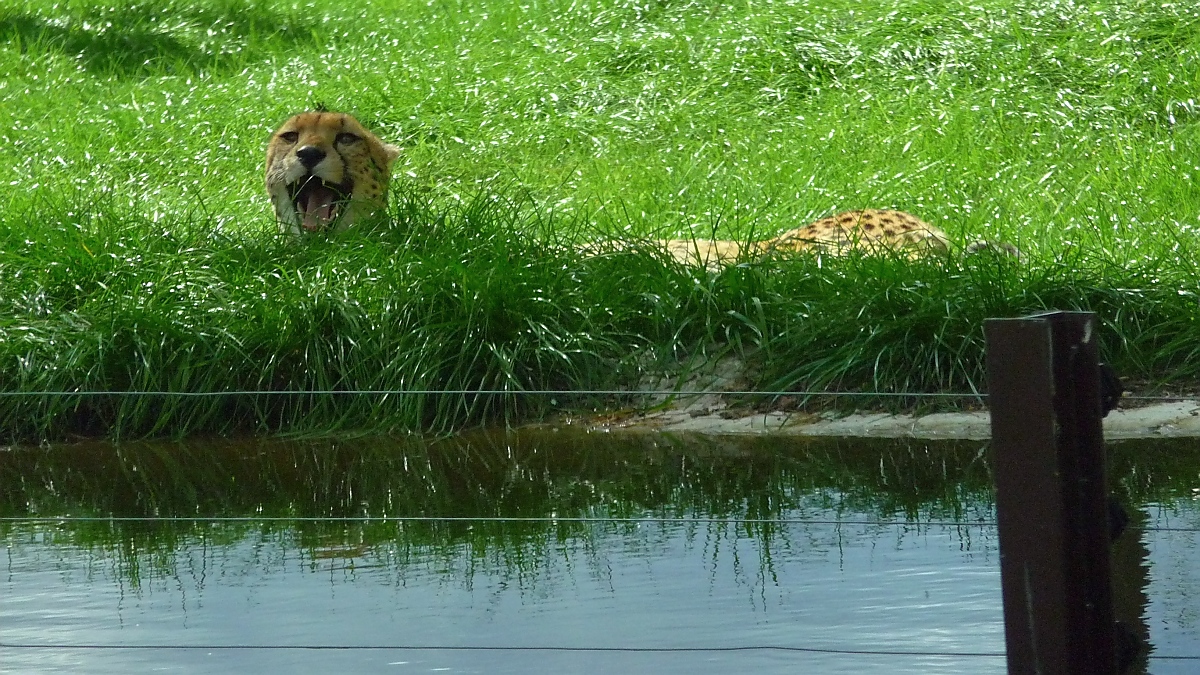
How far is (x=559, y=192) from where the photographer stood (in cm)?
1036

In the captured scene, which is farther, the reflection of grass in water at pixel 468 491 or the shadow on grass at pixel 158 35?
the shadow on grass at pixel 158 35

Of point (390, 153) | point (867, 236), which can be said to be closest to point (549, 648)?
point (867, 236)

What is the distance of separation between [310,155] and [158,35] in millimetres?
8802

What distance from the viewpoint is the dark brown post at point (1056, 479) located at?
257 centimetres

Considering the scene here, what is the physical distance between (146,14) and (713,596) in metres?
13.7

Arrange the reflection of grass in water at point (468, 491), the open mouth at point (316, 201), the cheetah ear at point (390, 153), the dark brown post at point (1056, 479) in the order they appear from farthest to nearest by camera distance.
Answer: the cheetah ear at point (390, 153), the open mouth at point (316, 201), the reflection of grass in water at point (468, 491), the dark brown post at point (1056, 479)

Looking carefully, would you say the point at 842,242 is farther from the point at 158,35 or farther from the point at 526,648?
the point at 158,35

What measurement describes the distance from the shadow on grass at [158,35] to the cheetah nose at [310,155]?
745 cm

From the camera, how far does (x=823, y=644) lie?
3506 millimetres

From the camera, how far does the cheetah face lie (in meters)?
7.39

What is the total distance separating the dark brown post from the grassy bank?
11.0 feet

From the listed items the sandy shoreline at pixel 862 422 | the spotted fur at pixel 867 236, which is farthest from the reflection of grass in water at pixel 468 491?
the spotted fur at pixel 867 236

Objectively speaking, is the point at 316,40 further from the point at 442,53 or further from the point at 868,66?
the point at 868,66

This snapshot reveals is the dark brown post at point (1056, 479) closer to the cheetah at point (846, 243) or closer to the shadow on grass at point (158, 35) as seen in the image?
the cheetah at point (846, 243)
